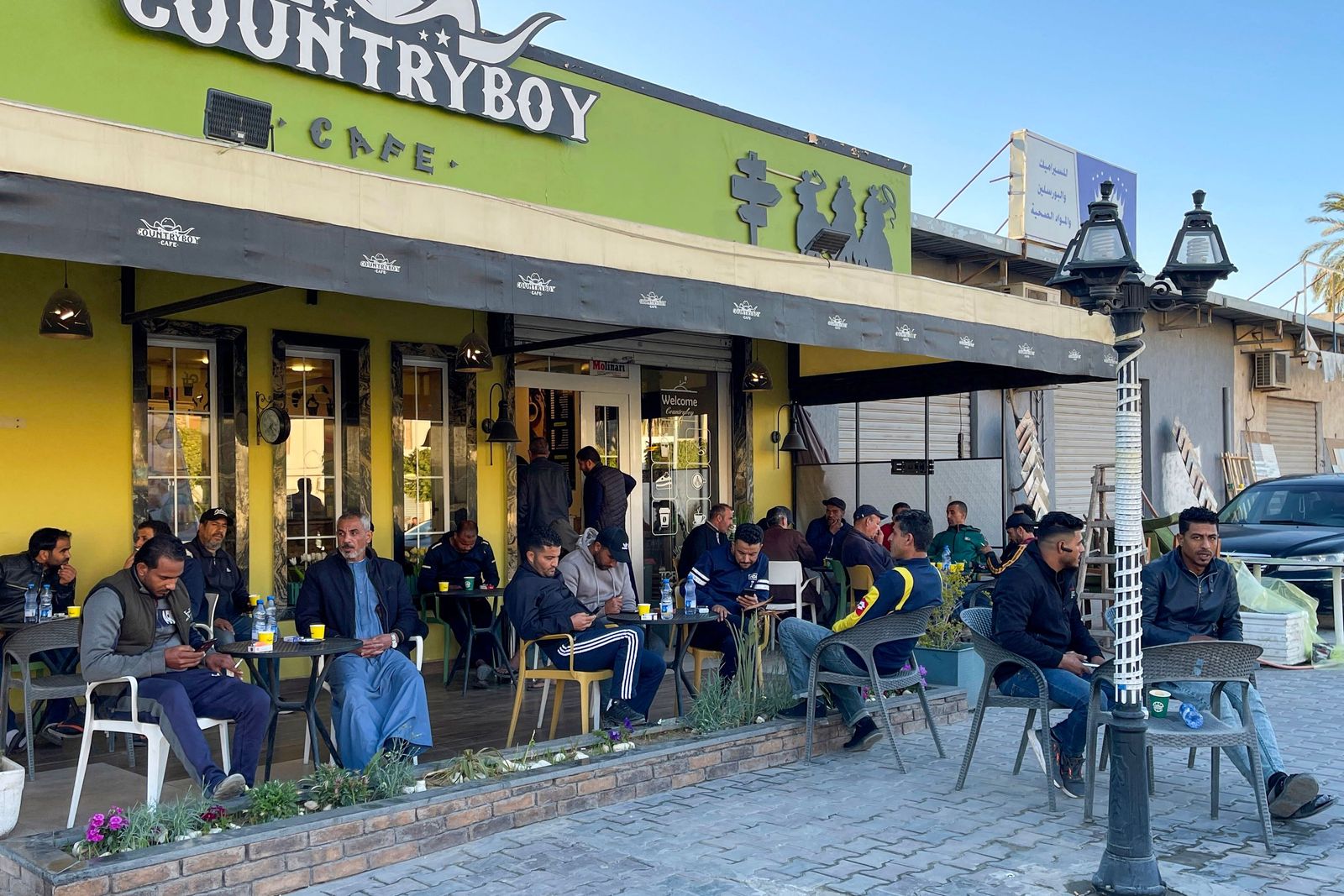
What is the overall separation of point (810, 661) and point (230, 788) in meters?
3.18

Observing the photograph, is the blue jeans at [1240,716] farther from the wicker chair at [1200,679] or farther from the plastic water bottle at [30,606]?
the plastic water bottle at [30,606]

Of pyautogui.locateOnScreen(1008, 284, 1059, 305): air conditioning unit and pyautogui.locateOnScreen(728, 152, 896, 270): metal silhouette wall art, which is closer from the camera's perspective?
pyautogui.locateOnScreen(728, 152, 896, 270): metal silhouette wall art

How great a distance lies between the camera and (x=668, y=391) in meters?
12.1

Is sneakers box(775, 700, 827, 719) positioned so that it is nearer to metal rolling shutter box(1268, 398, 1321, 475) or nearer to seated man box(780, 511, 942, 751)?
seated man box(780, 511, 942, 751)

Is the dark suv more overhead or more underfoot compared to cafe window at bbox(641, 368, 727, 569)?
more underfoot

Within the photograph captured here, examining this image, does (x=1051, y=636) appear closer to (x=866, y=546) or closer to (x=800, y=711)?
(x=800, y=711)

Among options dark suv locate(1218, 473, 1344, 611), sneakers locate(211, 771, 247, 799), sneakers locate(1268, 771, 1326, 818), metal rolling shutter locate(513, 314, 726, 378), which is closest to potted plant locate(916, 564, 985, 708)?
sneakers locate(1268, 771, 1326, 818)

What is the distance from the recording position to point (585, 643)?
652 centimetres

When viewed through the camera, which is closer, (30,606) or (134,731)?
(134,731)

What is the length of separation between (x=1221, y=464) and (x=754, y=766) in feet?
55.4

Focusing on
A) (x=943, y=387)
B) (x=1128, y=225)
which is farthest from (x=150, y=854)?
(x=1128, y=225)

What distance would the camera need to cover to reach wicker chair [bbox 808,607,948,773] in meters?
6.24

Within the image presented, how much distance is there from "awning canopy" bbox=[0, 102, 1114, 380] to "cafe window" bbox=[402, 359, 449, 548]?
364 cm

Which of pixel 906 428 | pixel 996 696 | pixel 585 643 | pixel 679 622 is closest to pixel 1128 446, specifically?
pixel 996 696
